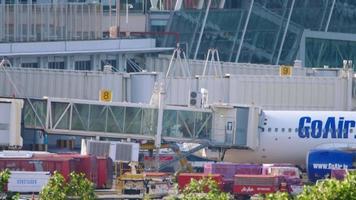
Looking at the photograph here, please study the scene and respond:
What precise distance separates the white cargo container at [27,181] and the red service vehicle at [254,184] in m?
6.43

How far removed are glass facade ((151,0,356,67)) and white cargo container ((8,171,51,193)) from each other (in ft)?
154

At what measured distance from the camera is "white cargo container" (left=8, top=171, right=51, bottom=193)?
79.4 metres

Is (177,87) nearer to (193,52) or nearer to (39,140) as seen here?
(39,140)

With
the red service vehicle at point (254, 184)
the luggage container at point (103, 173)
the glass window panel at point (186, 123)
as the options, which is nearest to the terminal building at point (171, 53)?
the glass window panel at point (186, 123)

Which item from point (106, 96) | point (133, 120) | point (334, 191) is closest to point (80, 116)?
point (133, 120)

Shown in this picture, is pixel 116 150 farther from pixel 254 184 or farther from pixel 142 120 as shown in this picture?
pixel 254 184

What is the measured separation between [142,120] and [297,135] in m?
6.48

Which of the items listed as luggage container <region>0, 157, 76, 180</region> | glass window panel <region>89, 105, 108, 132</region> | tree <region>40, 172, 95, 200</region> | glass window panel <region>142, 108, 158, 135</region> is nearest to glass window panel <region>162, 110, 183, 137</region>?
glass window panel <region>142, 108, 158, 135</region>

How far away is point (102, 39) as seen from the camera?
112562 millimetres

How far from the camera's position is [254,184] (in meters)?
81.4

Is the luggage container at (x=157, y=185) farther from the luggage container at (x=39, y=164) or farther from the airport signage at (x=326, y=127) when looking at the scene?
the airport signage at (x=326, y=127)

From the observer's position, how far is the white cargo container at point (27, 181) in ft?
260

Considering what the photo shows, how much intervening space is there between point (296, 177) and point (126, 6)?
44861 millimetres

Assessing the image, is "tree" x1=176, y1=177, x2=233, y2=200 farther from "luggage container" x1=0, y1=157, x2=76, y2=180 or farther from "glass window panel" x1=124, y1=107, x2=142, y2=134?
"glass window panel" x1=124, y1=107, x2=142, y2=134
